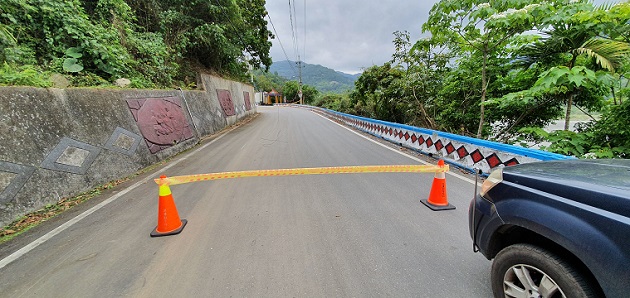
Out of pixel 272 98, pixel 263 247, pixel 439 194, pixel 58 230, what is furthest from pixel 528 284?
pixel 272 98

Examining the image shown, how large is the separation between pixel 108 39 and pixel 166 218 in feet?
23.2

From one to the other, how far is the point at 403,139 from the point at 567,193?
6.55 meters

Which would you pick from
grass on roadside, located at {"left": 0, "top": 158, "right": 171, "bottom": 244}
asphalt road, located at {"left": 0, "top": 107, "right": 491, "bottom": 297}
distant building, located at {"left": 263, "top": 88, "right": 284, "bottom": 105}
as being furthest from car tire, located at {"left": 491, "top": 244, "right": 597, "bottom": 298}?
distant building, located at {"left": 263, "top": 88, "right": 284, "bottom": 105}

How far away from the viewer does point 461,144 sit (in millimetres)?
5312

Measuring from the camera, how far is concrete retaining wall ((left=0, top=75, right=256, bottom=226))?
326cm

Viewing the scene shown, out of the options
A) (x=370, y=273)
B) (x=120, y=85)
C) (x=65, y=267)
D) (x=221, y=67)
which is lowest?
(x=65, y=267)

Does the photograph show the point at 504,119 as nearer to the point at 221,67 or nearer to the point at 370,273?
the point at 370,273

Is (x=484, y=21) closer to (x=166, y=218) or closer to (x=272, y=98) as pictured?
(x=166, y=218)

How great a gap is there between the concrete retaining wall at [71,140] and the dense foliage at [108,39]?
1.73 feet

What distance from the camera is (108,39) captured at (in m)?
6.87

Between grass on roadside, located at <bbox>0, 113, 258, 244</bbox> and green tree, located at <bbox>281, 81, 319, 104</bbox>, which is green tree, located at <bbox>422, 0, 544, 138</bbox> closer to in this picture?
grass on roadside, located at <bbox>0, 113, 258, 244</bbox>

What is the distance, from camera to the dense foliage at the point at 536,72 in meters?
3.82

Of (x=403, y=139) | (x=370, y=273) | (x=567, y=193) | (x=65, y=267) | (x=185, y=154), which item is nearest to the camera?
(x=567, y=193)

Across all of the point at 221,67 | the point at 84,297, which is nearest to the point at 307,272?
the point at 84,297
